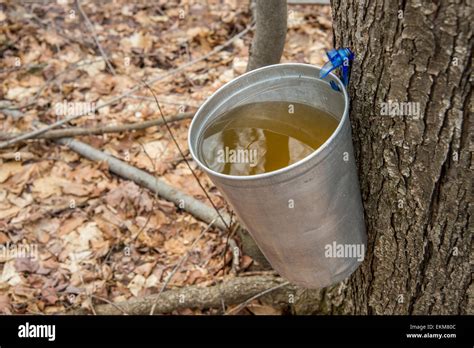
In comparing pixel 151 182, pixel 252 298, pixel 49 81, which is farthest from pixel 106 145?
pixel 252 298

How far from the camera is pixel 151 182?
10.2 feet

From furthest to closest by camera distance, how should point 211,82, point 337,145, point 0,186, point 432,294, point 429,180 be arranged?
point 211,82
point 0,186
point 432,294
point 429,180
point 337,145

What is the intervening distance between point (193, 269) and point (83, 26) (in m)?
2.53

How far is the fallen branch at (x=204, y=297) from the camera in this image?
2568 mm

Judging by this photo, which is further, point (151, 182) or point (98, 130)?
point (98, 130)

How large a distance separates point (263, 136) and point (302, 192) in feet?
1.00

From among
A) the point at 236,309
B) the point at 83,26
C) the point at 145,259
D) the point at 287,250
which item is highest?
the point at 83,26

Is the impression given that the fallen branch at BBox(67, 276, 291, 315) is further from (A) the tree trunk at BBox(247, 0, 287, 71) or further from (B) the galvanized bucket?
(A) the tree trunk at BBox(247, 0, 287, 71)

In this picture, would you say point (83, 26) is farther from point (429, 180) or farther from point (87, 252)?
point (429, 180)

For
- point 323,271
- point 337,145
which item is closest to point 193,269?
Answer: point 323,271

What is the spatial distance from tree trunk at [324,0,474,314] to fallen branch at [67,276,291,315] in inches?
28.1

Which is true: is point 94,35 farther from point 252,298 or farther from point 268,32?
point 252,298

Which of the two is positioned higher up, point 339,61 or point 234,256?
point 339,61

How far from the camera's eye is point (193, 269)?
2.79 meters
